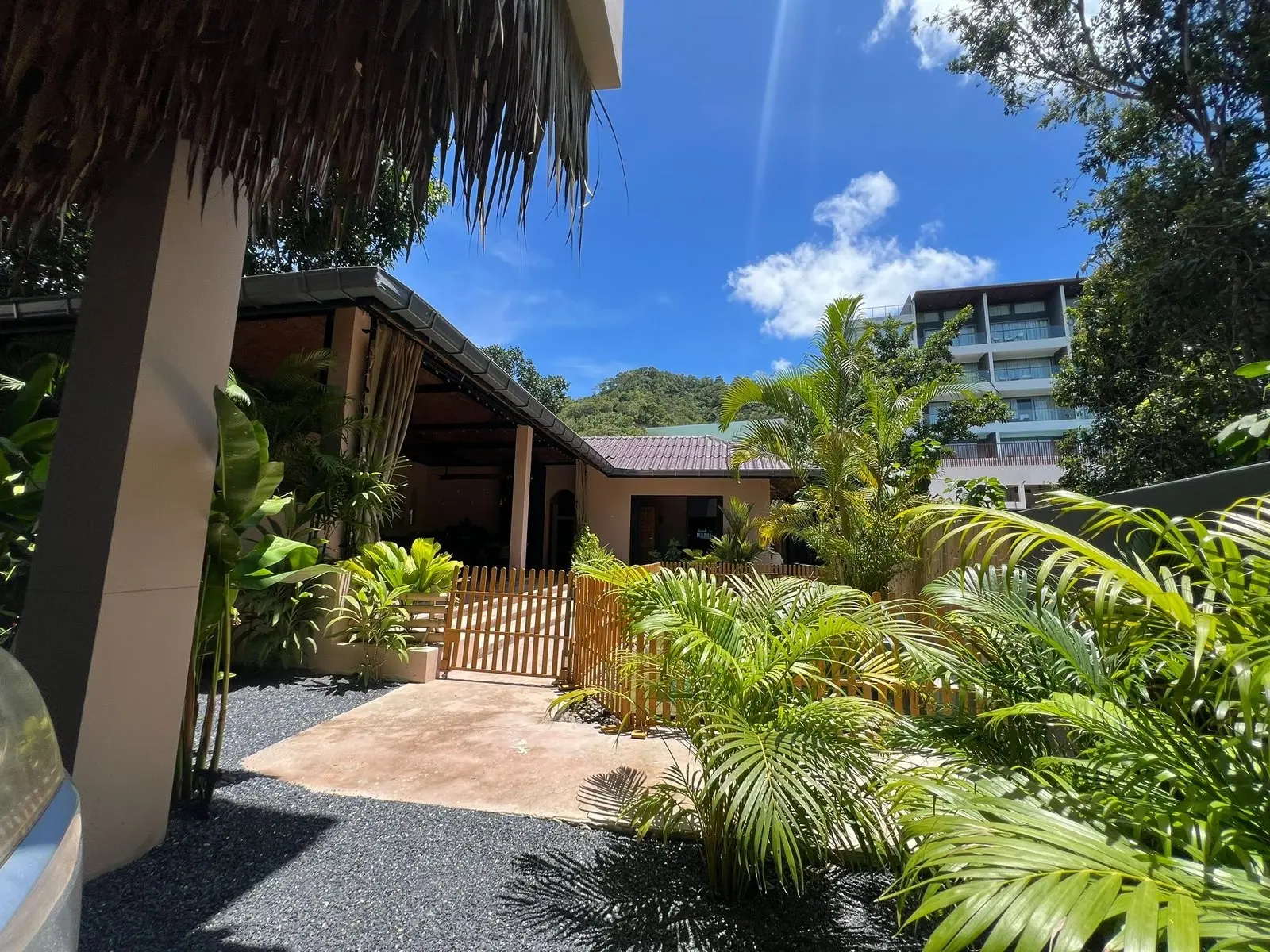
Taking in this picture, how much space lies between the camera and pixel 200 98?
2.29m

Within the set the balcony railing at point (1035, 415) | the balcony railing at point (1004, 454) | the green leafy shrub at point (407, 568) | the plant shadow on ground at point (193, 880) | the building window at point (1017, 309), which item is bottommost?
the plant shadow on ground at point (193, 880)

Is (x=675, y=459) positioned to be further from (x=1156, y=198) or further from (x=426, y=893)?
(x=426, y=893)

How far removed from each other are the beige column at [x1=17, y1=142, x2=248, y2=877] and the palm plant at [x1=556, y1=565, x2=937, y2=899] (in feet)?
7.29

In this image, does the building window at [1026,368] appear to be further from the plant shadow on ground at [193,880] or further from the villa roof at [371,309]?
the plant shadow on ground at [193,880]

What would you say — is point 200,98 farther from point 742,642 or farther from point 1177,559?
point 1177,559

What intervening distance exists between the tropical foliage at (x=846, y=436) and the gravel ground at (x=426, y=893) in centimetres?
416

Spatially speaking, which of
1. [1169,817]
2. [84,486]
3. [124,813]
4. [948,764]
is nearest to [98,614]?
[84,486]

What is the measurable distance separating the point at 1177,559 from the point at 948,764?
5.61 ft

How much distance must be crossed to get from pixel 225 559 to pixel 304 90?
2242 mm

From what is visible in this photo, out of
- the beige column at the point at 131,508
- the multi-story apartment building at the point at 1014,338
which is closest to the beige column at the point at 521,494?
the beige column at the point at 131,508

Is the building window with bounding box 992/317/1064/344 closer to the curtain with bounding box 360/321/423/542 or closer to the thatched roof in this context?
the curtain with bounding box 360/321/423/542

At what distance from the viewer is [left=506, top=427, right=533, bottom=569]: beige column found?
954 centimetres

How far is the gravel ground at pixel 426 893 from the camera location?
204 centimetres

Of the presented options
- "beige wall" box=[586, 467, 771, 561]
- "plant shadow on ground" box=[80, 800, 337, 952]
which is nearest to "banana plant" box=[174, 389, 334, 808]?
"plant shadow on ground" box=[80, 800, 337, 952]
